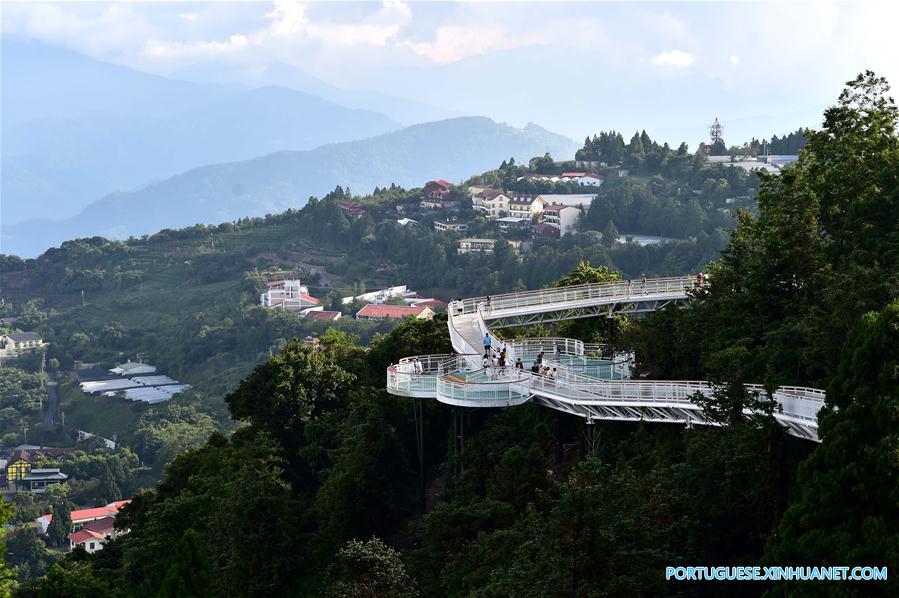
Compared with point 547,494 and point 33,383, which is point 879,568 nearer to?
point 547,494

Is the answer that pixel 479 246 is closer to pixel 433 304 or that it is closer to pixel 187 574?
pixel 433 304

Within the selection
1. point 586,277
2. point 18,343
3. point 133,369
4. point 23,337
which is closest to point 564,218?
point 133,369

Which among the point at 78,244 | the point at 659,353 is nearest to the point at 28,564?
the point at 659,353

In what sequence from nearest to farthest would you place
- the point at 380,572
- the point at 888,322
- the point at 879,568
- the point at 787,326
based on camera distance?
the point at 879,568 < the point at 888,322 < the point at 380,572 < the point at 787,326

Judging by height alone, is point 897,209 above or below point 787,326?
above

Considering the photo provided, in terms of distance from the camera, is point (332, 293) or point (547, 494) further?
point (332, 293)

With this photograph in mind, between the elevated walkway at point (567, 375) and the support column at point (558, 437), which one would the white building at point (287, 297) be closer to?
the elevated walkway at point (567, 375)
